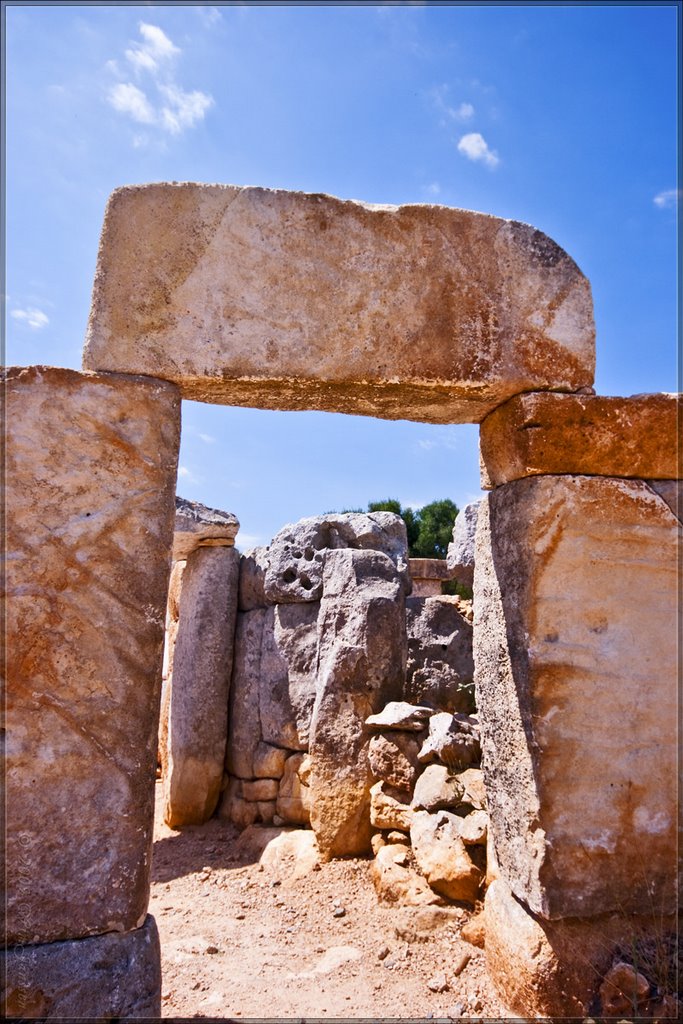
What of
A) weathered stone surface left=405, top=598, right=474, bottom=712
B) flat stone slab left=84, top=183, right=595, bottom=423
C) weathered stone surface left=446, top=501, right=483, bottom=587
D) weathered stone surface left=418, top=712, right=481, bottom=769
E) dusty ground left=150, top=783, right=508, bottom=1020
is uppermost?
flat stone slab left=84, top=183, right=595, bottom=423

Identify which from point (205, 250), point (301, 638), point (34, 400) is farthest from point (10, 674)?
point (301, 638)

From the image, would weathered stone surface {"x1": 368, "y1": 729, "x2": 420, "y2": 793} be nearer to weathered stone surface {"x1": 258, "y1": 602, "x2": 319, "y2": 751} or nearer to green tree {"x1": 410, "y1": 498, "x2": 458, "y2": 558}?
weathered stone surface {"x1": 258, "y1": 602, "x2": 319, "y2": 751}

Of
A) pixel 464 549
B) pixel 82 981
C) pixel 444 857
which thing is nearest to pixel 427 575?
pixel 464 549

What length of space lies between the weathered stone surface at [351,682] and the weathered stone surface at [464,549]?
110 inches

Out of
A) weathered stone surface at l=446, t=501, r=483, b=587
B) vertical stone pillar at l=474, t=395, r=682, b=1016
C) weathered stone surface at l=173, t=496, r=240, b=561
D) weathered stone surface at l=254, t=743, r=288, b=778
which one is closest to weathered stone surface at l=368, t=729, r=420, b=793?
weathered stone surface at l=254, t=743, r=288, b=778

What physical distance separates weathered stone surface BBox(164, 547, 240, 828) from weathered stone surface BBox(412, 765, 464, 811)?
2.49 m

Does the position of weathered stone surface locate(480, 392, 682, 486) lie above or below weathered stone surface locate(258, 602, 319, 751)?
above

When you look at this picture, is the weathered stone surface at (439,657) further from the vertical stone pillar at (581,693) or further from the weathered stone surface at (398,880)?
the vertical stone pillar at (581,693)

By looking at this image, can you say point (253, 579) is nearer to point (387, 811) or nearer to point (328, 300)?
point (387, 811)

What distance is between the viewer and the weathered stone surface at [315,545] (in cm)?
587

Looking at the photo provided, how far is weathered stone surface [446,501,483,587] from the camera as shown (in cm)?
809

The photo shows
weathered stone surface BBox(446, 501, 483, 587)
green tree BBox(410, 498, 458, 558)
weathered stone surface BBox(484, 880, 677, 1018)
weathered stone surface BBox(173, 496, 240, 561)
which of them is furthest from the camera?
green tree BBox(410, 498, 458, 558)

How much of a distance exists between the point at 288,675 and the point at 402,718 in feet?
5.01

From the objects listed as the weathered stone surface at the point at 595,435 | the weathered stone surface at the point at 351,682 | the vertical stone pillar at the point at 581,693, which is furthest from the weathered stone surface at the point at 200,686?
the weathered stone surface at the point at 595,435
